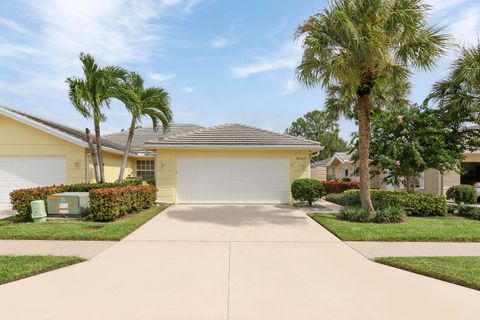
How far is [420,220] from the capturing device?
9422 millimetres

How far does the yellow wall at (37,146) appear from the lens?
513 inches

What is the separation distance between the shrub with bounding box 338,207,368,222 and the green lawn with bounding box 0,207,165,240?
6.47 metres

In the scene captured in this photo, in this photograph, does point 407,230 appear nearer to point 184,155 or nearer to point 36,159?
point 184,155

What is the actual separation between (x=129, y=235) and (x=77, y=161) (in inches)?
295

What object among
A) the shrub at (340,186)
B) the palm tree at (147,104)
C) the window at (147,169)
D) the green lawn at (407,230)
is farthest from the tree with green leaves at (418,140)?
the window at (147,169)

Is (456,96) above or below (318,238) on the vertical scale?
above

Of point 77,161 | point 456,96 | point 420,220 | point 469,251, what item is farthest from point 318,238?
point 77,161

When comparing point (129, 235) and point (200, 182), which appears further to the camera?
point (200, 182)

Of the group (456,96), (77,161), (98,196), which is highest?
(456,96)

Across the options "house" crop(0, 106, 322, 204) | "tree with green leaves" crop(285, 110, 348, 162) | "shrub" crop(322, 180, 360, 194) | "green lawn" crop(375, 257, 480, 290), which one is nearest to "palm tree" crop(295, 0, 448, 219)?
"green lawn" crop(375, 257, 480, 290)

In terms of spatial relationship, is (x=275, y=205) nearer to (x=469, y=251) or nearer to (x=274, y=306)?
(x=469, y=251)

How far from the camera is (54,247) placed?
247 inches

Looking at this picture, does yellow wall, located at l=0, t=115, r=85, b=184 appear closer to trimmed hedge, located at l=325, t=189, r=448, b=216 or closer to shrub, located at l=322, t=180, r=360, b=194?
trimmed hedge, located at l=325, t=189, r=448, b=216

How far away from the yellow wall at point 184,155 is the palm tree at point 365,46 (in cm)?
430
